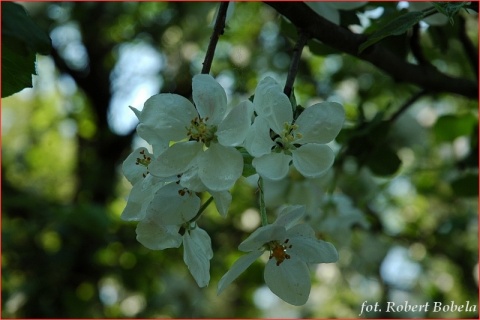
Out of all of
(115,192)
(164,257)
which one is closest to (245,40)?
(115,192)

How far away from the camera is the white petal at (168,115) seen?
554 millimetres

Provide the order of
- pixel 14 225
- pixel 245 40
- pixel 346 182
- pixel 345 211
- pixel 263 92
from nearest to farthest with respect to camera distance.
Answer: pixel 263 92, pixel 345 211, pixel 346 182, pixel 14 225, pixel 245 40

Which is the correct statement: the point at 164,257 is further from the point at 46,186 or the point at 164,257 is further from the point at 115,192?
the point at 46,186

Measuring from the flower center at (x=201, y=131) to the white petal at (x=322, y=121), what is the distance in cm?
7

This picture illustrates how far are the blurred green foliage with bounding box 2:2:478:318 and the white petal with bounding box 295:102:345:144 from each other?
60 cm

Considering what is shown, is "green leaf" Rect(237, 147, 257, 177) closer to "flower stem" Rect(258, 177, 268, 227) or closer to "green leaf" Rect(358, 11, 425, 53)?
"flower stem" Rect(258, 177, 268, 227)

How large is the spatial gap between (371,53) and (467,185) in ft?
1.52

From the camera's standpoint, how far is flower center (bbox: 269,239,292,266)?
0.57m

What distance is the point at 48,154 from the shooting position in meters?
3.03

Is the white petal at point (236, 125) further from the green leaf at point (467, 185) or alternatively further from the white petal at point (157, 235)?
the green leaf at point (467, 185)

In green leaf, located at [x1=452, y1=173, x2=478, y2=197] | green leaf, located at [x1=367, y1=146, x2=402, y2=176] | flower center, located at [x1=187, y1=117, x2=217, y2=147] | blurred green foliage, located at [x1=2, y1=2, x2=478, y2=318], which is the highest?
flower center, located at [x1=187, y1=117, x2=217, y2=147]

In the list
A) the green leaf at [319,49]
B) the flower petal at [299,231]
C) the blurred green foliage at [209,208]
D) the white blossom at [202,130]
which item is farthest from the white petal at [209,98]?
the blurred green foliage at [209,208]

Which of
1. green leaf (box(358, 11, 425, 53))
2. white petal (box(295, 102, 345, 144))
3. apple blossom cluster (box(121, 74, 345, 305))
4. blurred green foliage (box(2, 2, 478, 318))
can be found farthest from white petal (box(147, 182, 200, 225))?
blurred green foliage (box(2, 2, 478, 318))

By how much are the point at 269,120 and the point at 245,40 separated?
5.79 feet
